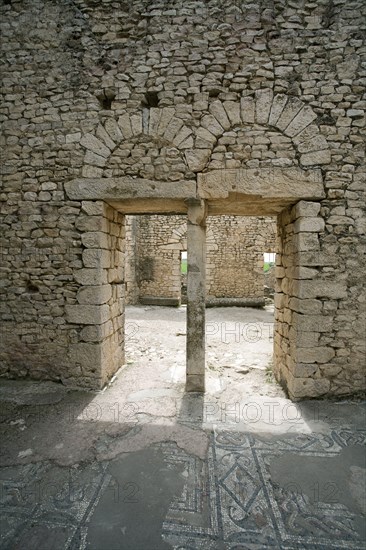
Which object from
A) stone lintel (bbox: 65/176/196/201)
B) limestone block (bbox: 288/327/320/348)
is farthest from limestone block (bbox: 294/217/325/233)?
stone lintel (bbox: 65/176/196/201)

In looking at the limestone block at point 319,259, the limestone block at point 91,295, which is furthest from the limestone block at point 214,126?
A: the limestone block at point 91,295

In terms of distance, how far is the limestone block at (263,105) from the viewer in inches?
136

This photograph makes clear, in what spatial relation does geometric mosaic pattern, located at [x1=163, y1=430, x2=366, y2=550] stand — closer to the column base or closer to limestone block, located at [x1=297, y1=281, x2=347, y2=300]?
the column base

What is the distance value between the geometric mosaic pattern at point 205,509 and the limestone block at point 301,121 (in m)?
3.73

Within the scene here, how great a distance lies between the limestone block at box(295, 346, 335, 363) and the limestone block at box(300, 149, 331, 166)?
2.43 m

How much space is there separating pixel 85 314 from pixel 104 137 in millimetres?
2498

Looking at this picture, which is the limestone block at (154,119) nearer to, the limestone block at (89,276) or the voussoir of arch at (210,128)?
the voussoir of arch at (210,128)

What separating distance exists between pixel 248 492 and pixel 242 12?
17.8ft

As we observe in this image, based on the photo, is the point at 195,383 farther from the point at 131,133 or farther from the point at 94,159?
the point at 131,133

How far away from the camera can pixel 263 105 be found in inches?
136

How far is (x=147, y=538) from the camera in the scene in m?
1.76

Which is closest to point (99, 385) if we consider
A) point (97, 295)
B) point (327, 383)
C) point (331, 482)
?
point (97, 295)

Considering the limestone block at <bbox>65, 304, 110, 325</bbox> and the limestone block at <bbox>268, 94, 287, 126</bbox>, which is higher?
the limestone block at <bbox>268, 94, 287, 126</bbox>

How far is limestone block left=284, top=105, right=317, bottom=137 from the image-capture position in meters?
3.40
